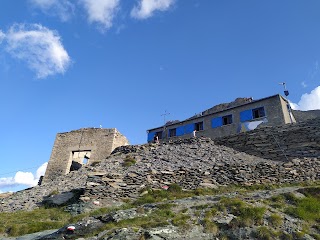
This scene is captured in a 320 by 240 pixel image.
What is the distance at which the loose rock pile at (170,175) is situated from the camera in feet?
57.7

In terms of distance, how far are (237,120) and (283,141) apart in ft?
37.4

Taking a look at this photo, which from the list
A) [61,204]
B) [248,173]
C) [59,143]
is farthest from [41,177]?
[248,173]

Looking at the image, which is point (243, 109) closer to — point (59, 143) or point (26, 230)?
point (59, 143)

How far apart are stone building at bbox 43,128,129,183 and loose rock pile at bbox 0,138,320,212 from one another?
44.5 feet

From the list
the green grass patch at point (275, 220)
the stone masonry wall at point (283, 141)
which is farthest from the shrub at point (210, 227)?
the stone masonry wall at point (283, 141)

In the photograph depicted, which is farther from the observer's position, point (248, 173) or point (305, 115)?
point (305, 115)

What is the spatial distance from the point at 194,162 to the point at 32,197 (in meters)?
11.9

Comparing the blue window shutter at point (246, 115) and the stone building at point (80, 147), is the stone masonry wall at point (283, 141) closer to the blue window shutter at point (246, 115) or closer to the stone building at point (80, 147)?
the blue window shutter at point (246, 115)

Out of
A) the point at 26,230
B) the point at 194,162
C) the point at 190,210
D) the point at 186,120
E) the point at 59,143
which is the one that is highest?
the point at 186,120

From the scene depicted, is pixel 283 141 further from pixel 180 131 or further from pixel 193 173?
pixel 180 131

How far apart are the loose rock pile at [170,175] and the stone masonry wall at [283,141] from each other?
161cm

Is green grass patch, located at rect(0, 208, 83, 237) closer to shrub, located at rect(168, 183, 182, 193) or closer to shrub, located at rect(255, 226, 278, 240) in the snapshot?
shrub, located at rect(168, 183, 182, 193)

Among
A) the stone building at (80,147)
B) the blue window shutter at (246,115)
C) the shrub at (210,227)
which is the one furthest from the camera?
the stone building at (80,147)

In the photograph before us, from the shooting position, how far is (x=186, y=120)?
128 feet
